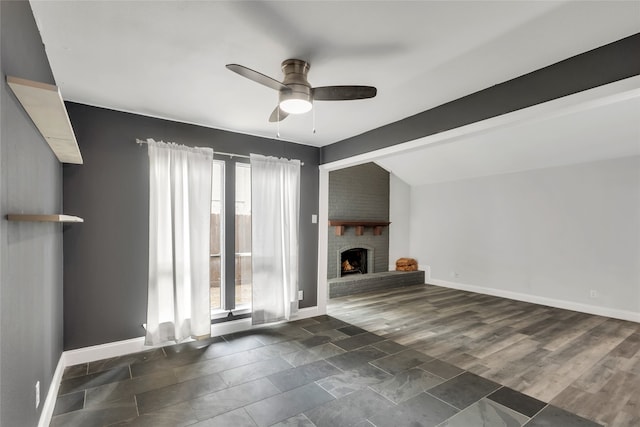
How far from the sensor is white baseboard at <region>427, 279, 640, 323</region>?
14.6 feet

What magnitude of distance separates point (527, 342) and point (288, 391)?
2817mm

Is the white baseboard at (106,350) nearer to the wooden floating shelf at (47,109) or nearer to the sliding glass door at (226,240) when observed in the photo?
the sliding glass door at (226,240)

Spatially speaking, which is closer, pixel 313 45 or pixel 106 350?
pixel 313 45

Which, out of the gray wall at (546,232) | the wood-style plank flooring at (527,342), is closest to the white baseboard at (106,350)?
the wood-style plank flooring at (527,342)

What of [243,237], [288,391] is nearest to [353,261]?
[243,237]

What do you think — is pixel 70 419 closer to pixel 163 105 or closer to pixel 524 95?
pixel 163 105

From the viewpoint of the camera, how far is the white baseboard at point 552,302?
4449 mm

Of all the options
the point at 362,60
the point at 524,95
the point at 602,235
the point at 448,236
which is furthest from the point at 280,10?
the point at 448,236

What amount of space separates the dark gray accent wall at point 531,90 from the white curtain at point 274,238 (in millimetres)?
1381

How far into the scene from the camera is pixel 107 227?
9.94 ft

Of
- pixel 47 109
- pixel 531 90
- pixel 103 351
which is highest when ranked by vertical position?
pixel 531 90

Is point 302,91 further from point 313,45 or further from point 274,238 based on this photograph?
point 274,238

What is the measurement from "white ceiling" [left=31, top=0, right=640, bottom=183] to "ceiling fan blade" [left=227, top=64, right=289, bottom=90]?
23cm

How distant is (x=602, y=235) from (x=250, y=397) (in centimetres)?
537
